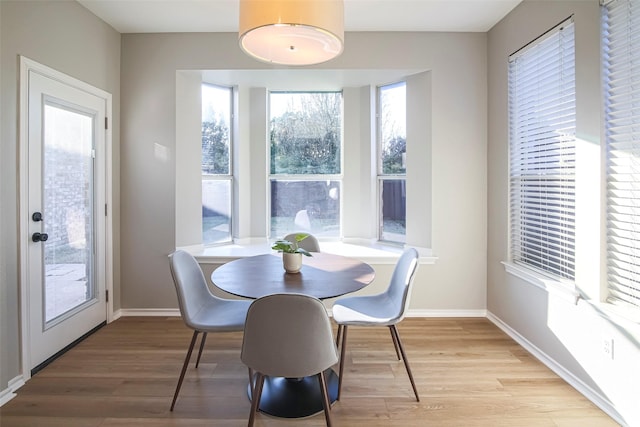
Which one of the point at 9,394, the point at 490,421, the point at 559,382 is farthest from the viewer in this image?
the point at 559,382

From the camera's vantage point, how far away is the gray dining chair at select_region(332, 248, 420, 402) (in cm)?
212

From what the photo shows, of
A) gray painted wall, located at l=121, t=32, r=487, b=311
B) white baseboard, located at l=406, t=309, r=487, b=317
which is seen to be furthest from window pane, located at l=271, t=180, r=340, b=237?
white baseboard, located at l=406, t=309, r=487, b=317

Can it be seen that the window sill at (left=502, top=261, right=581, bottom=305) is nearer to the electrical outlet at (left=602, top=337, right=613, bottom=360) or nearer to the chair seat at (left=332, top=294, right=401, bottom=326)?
the electrical outlet at (left=602, top=337, right=613, bottom=360)

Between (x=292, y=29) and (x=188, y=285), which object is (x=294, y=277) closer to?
(x=188, y=285)

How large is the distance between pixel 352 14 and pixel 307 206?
2.01 metres

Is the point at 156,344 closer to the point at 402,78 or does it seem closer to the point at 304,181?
the point at 304,181

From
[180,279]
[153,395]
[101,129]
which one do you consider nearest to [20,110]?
[101,129]

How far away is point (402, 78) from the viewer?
3.70m

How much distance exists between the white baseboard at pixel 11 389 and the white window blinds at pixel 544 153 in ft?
12.0

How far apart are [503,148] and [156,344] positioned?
11.1 ft

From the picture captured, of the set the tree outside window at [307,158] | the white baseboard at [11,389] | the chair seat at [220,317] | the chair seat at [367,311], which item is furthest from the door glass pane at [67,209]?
the chair seat at [367,311]

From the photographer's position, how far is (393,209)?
3934mm

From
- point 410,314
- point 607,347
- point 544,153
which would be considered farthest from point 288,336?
point 544,153

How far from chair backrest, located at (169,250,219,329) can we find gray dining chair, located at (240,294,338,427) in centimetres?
68
